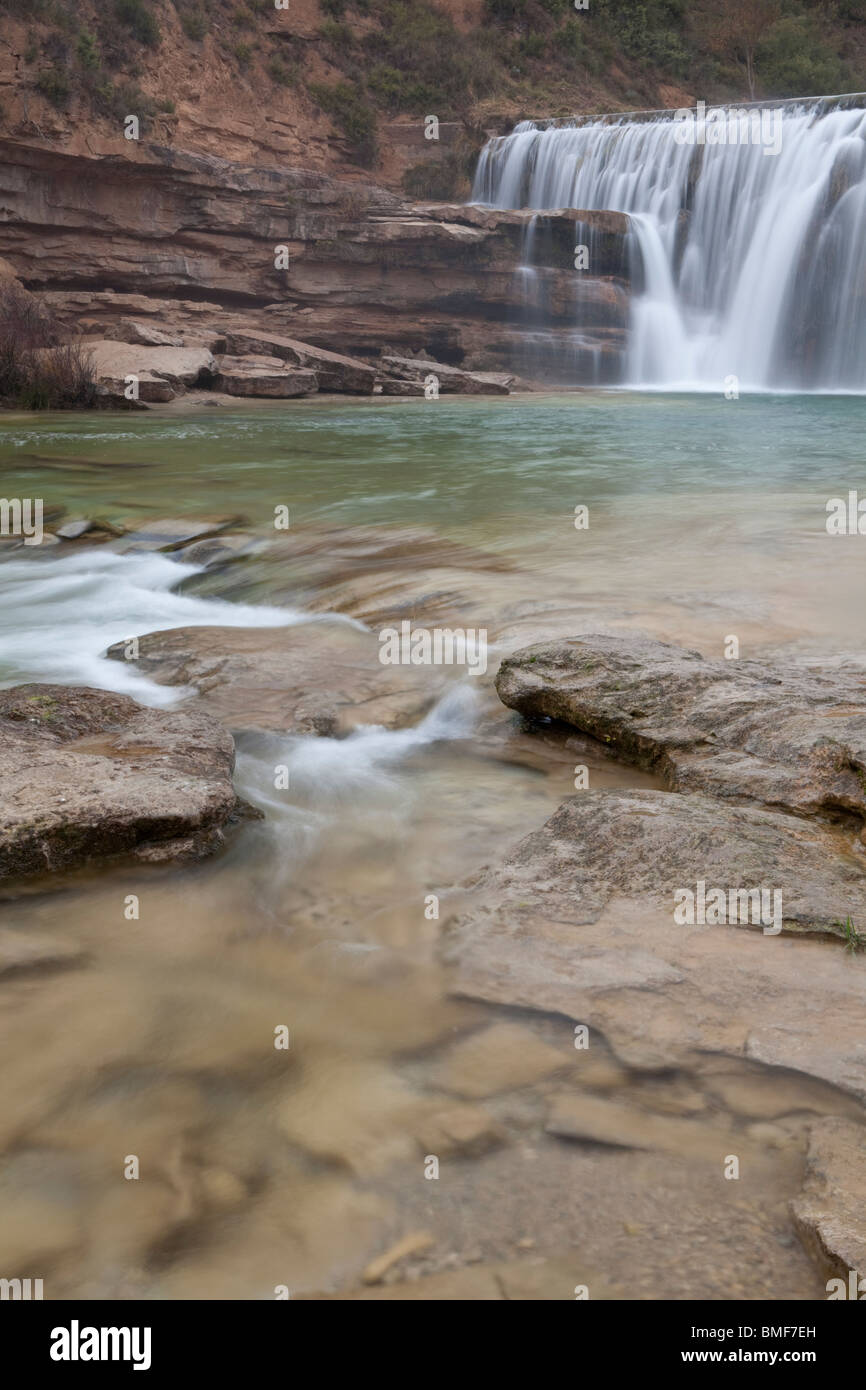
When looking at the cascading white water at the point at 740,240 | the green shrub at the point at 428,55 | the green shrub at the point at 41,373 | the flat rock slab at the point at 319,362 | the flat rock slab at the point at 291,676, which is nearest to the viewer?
the flat rock slab at the point at 291,676

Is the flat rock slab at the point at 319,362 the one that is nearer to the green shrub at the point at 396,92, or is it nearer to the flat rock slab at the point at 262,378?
the flat rock slab at the point at 262,378

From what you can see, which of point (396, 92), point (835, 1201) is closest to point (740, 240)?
point (396, 92)

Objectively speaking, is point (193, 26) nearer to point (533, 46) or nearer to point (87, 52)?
point (87, 52)

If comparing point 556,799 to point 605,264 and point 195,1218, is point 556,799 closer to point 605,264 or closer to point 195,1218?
point 195,1218

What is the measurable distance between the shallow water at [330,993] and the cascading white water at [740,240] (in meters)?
20.6

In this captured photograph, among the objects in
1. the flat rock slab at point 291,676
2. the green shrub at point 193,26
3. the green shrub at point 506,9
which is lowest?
the flat rock slab at point 291,676

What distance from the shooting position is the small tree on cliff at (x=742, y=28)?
41312 millimetres

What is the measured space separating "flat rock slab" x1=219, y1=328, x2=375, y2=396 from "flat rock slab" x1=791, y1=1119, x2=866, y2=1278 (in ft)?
72.2

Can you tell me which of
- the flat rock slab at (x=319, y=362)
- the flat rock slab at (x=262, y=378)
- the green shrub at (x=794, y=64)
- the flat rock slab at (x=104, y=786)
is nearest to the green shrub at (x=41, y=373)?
the flat rock slab at (x=262, y=378)

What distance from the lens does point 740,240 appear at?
27.5 m

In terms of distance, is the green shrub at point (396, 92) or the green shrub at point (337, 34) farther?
the green shrub at point (396, 92)
